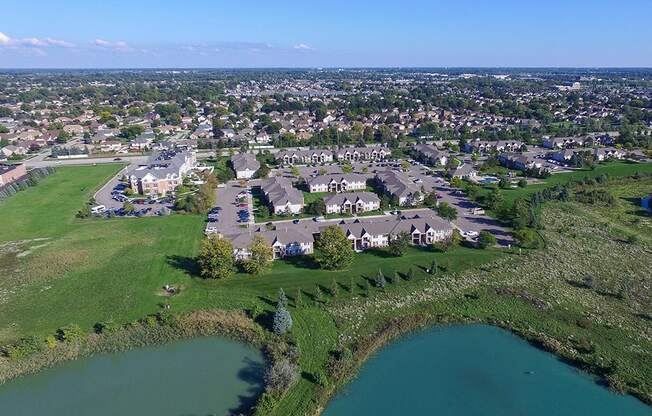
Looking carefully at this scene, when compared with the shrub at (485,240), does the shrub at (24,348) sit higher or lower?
lower

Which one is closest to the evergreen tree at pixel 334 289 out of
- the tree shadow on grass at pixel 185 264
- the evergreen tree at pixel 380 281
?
the evergreen tree at pixel 380 281

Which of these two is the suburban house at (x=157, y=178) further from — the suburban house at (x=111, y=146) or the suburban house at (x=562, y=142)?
the suburban house at (x=562, y=142)

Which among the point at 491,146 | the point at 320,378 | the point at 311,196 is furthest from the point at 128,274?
the point at 491,146

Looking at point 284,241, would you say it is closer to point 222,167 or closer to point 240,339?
point 240,339

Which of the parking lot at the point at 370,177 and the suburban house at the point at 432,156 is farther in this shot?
the suburban house at the point at 432,156

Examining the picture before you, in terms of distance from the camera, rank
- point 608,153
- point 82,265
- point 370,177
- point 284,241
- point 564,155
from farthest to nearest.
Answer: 1. point 608,153
2. point 564,155
3. point 370,177
4. point 284,241
5. point 82,265

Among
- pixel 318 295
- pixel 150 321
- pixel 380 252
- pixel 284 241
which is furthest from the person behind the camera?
pixel 380 252

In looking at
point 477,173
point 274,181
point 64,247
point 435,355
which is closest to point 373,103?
point 477,173
